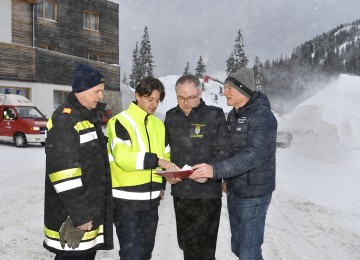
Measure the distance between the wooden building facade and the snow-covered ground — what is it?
29.4 feet

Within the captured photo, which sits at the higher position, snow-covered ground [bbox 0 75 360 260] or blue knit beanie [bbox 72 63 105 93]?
blue knit beanie [bbox 72 63 105 93]

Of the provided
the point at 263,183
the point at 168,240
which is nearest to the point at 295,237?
the point at 168,240

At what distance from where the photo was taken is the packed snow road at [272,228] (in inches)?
194

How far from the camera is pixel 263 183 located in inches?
129

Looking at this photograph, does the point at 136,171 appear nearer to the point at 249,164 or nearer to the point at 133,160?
the point at 133,160

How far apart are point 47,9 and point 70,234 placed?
2810cm

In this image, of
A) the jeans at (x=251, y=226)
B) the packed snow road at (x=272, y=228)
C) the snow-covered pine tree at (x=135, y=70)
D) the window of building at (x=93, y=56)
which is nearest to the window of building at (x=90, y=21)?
the window of building at (x=93, y=56)

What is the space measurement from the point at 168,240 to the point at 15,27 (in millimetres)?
24354

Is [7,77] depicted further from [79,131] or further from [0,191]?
[79,131]

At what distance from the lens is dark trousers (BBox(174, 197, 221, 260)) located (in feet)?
11.9

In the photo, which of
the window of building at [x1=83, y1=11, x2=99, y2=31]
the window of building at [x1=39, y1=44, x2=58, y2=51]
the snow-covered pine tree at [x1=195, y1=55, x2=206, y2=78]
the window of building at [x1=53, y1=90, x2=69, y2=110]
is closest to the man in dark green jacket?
the window of building at [x1=53, y1=90, x2=69, y2=110]

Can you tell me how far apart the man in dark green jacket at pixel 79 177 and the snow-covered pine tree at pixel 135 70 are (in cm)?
7700

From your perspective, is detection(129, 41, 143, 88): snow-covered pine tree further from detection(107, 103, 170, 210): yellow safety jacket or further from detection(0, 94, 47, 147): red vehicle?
detection(107, 103, 170, 210): yellow safety jacket

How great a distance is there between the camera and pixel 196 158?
3.62m
